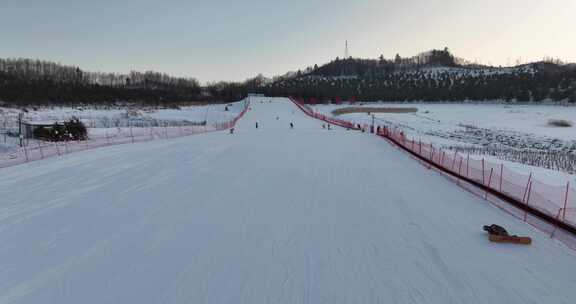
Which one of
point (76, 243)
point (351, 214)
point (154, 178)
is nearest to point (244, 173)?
point (154, 178)

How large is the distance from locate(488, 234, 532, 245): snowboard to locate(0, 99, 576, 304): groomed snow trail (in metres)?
0.17

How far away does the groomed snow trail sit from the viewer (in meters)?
5.05

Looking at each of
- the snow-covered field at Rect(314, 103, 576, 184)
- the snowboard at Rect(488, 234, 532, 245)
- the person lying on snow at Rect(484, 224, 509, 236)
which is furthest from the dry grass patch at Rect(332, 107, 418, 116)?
the snowboard at Rect(488, 234, 532, 245)

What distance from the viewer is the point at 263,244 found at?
21.9 feet

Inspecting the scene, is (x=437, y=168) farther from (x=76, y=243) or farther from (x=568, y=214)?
(x=76, y=243)

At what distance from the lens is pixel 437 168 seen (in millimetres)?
13984

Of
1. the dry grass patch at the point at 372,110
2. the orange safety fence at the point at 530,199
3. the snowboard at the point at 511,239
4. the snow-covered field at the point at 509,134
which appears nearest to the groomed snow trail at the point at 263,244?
the snowboard at the point at 511,239

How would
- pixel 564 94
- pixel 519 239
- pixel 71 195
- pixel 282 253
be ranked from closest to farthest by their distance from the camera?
pixel 282 253 → pixel 519 239 → pixel 71 195 → pixel 564 94

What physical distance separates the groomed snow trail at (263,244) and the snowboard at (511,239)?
175 mm

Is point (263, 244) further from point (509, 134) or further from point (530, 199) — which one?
point (509, 134)

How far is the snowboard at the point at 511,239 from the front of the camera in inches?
263

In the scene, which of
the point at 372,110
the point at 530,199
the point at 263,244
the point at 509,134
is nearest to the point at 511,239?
the point at 530,199

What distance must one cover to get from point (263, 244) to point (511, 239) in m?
5.03

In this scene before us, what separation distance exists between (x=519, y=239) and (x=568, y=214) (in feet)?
7.49
